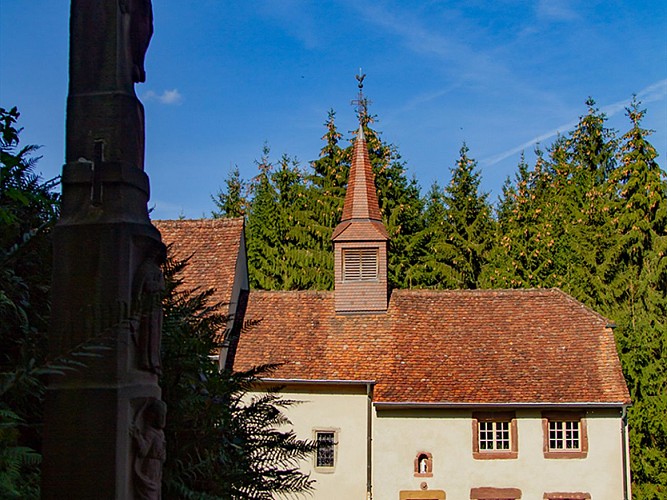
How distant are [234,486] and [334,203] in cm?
3352

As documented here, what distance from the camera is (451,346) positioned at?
922 inches

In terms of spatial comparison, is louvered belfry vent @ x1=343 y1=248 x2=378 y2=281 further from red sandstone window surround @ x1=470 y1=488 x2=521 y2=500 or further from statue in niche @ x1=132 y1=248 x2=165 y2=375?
statue in niche @ x1=132 y1=248 x2=165 y2=375

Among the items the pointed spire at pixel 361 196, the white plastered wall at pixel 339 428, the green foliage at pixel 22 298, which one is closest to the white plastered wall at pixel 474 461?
the white plastered wall at pixel 339 428

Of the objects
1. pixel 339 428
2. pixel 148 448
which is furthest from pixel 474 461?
pixel 148 448

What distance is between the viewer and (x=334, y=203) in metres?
37.4

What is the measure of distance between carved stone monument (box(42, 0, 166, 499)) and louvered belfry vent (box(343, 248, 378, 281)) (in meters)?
22.2

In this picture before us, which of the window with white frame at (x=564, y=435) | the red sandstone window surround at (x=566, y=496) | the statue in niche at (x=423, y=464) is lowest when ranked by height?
the red sandstone window surround at (x=566, y=496)

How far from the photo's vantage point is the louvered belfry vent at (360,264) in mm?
25453

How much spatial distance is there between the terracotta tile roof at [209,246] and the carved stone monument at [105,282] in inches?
738

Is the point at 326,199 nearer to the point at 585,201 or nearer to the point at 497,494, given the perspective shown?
the point at 585,201

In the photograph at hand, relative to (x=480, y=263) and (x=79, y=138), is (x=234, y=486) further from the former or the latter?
(x=480, y=263)

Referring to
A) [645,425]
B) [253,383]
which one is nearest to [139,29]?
[253,383]

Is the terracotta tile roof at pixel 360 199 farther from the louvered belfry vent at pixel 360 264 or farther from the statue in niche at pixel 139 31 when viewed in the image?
the statue in niche at pixel 139 31

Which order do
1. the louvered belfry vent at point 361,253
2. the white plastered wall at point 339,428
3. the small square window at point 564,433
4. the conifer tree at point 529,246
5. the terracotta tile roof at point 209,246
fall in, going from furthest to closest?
the conifer tree at point 529,246 < the louvered belfry vent at point 361,253 < the terracotta tile roof at point 209,246 < the white plastered wall at point 339,428 < the small square window at point 564,433
